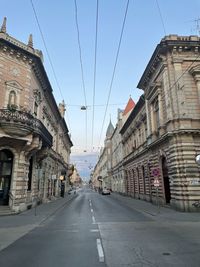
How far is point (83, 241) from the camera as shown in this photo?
8.23 m

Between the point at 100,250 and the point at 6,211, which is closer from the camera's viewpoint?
the point at 100,250

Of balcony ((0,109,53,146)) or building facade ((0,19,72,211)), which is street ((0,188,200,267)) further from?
balcony ((0,109,53,146))

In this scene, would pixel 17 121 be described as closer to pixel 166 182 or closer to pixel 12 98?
pixel 12 98

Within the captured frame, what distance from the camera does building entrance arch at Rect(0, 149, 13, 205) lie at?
683 inches

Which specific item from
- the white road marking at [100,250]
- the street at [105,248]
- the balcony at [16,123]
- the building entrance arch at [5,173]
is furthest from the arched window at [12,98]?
the white road marking at [100,250]

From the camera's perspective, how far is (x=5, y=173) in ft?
57.7

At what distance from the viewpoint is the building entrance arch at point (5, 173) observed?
17.4m

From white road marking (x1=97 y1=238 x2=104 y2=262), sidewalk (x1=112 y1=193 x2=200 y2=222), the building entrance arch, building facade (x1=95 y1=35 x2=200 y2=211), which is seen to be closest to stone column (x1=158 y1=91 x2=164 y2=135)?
building facade (x1=95 y1=35 x2=200 y2=211)

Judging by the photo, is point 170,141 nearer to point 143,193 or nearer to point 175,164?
point 175,164

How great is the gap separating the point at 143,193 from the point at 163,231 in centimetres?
1921

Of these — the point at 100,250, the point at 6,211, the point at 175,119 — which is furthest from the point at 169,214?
the point at 6,211

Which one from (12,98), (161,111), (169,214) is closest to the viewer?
(169,214)

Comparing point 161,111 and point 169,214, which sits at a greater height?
point 161,111

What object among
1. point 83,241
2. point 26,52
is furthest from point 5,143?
point 83,241
